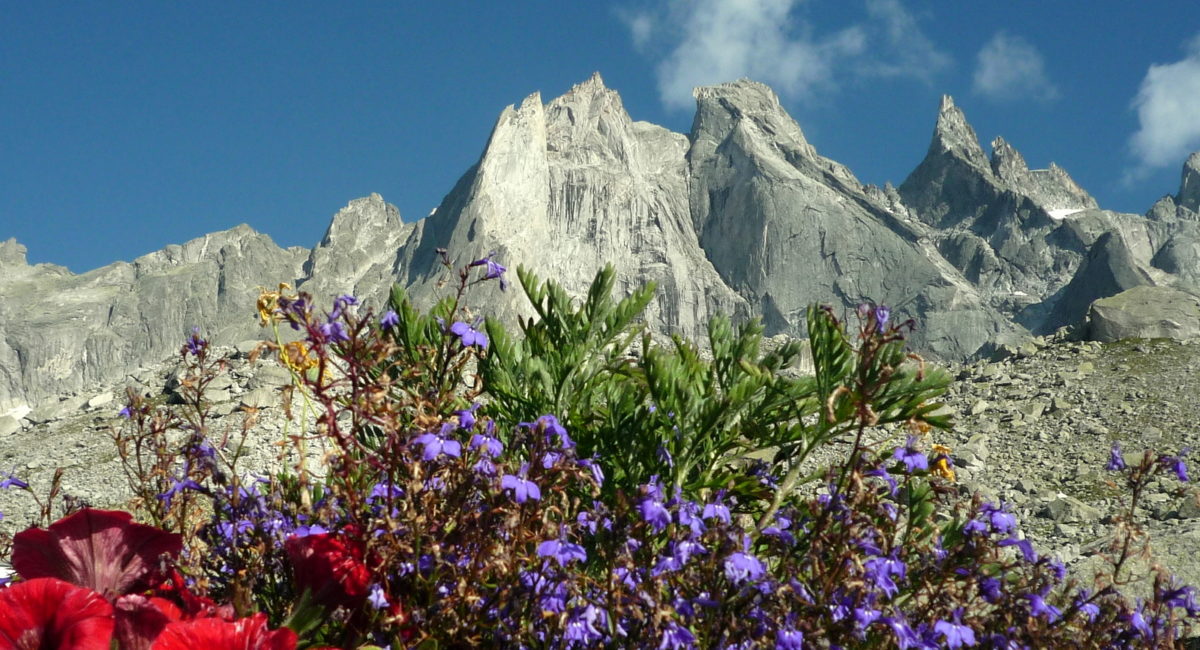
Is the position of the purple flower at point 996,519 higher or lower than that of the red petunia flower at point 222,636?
higher

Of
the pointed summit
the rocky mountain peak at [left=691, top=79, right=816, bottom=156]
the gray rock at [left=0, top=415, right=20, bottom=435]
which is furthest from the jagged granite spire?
A: the gray rock at [left=0, top=415, right=20, bottom=435]

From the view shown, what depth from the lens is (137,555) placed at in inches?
76.7

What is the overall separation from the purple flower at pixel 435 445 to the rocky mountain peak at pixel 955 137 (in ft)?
554

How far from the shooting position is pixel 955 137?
160 metres

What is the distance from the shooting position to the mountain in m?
111

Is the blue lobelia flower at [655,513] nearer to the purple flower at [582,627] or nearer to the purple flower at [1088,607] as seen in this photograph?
the purple flower at [582,627]

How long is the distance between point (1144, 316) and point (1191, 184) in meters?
187

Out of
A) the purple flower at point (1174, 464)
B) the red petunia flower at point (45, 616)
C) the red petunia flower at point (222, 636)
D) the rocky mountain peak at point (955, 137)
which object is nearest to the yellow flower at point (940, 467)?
the purple flower at point (1174, 464)

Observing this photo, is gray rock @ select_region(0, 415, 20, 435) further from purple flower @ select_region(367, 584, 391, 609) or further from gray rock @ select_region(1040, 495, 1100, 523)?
gray rock @ select_region(1040, 495, 1100, 523)

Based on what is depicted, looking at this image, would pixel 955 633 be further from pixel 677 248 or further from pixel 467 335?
pixel 677 248

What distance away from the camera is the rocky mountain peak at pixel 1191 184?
171125 millimetres

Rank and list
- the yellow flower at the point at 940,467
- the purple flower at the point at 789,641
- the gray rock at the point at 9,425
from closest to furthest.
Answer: the purple flower at the point at 789,641, the yellow flower at the point at 940,467, the gray rock at the point at 9,425

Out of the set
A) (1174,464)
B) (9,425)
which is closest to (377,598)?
(1174,464)

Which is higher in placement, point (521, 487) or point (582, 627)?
point (521, 487)
